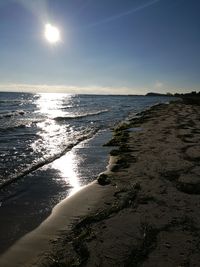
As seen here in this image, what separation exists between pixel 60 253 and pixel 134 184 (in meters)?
3.91

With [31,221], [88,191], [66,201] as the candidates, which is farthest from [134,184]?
[31,221]

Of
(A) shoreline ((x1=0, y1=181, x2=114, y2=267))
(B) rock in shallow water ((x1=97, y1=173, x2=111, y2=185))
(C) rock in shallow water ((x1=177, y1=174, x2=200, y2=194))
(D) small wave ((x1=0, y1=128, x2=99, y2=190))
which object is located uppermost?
(C) rock in shallow water ((x1=177, y1=174, x2=200, y2=194))

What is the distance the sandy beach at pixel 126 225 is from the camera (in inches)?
205

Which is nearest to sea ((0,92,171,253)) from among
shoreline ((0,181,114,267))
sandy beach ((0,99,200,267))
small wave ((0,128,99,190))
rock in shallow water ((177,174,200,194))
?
small wave ((0,128,99,190))

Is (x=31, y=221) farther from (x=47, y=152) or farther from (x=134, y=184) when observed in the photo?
(x=47, y=152)

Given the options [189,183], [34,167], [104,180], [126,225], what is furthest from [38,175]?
[126,225]

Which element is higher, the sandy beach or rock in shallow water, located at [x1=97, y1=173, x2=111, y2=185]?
the sandy beach

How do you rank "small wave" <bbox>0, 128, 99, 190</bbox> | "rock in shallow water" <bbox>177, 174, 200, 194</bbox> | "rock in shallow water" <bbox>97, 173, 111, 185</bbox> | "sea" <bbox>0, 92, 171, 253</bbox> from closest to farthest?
"sea" <bbox>0, 92, 171, 253</bbox>
"rock in shallow water" <bbox>177, 174, 200, 194</bbox>
"rock in shallow water" <bbox>97, 173, 111, 185</bbox>
"small wave" <bbox>0, 128, 99, 190</bbox>

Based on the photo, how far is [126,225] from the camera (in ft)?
21.0

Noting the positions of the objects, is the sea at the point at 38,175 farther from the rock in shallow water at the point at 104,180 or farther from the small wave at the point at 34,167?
the rock in shallow water at the point at 104,180

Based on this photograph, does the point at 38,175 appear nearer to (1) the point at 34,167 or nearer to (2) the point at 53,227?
(1) the point at 34,167

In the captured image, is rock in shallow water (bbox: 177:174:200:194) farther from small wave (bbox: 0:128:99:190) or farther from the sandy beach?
small wave (bbox: 0:128:99:190)

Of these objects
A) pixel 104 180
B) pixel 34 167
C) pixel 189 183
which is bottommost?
pixel 34 167

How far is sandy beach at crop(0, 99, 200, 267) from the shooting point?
Answer: 5219 millimetres
